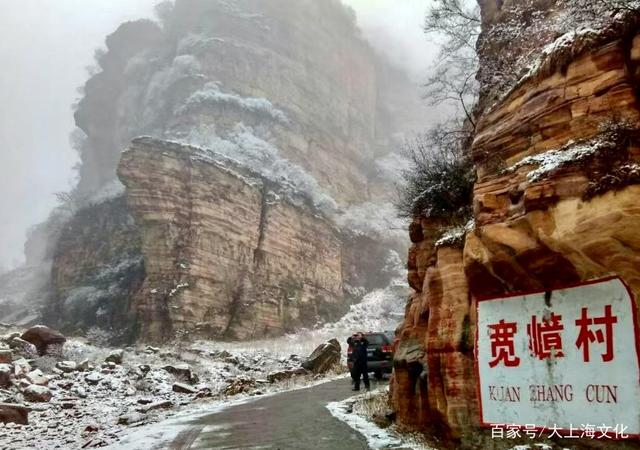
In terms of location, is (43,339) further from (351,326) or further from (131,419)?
(351,326)

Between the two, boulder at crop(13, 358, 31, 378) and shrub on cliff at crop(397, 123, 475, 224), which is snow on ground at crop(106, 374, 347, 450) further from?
shrub on cliff at crop(397, 123, 475, 224)

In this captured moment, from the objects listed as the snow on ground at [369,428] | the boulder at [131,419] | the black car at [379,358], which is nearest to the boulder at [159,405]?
the boulder at [131,419]

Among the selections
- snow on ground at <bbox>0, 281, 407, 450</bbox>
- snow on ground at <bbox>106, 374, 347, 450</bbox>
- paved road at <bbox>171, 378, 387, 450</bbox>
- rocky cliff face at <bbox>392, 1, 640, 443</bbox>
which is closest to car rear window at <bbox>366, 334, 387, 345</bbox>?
snow on ground at <bbox>0, 281, 407, 450</bbox>

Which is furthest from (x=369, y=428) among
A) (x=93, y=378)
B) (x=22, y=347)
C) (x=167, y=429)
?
(x=22, y=347)

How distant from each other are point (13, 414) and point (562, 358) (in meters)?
11.0

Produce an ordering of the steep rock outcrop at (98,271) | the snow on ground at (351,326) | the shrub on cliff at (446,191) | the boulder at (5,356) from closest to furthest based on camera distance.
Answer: the shrub on cliff at (446,191) < the boulder at (5,356) < the snow on ground at (351,326) < the steep rock outcrop at (98,271)

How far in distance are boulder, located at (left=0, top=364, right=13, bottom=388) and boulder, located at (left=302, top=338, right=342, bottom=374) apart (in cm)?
1194

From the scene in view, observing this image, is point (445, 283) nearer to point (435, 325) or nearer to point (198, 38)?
point (435, 325)

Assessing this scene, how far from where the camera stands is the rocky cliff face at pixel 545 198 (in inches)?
187

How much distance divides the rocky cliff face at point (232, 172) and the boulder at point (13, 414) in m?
20.3

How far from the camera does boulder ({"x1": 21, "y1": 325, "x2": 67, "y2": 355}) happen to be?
20562mm

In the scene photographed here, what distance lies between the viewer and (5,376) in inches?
541

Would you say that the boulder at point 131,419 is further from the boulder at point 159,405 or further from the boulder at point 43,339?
the boulder at point 43,339

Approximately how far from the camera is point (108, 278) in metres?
40.0
